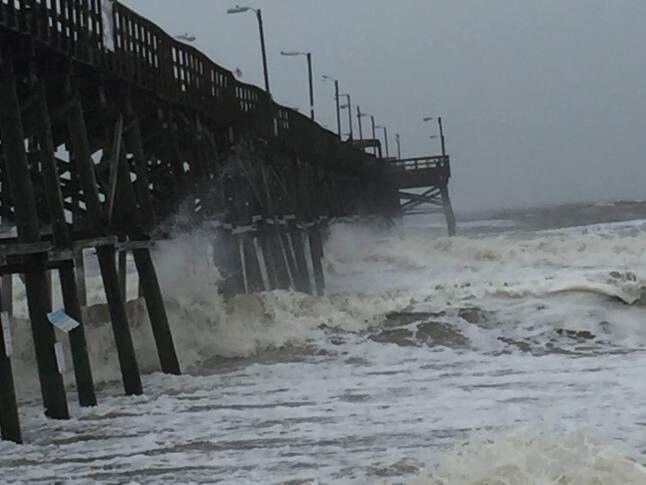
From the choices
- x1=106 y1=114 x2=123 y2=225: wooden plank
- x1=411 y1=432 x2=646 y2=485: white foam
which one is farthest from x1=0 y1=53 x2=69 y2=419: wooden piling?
x1=411 y1=432 x2=646 y2=485: white foam

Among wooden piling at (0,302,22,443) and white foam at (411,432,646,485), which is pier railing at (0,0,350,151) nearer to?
wooden piling at (0,302,22,443)

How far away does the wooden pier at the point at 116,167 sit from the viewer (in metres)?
7.81

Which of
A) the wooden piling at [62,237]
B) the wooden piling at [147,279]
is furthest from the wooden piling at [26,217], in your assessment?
the wooden piling at [147,279]

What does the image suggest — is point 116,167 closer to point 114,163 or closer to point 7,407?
point 114,163

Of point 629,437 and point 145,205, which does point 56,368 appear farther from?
point 629,437

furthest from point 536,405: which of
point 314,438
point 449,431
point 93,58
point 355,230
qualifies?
point 355,230

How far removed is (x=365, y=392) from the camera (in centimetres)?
873

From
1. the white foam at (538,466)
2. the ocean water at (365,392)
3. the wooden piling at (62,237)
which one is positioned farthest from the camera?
the wooden piling at (62,237)

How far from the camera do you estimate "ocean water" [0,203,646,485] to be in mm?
5887

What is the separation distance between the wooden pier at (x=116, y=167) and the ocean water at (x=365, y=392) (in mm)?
708

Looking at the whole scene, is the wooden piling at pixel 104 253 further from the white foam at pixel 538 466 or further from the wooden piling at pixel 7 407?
the white foam at pixel 538 466

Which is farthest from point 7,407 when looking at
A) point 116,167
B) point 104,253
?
point 116,167

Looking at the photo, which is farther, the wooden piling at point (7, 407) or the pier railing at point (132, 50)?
the pier railing at point (132, 50)

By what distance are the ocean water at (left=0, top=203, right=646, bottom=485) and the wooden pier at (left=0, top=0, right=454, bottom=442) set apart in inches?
27.9
